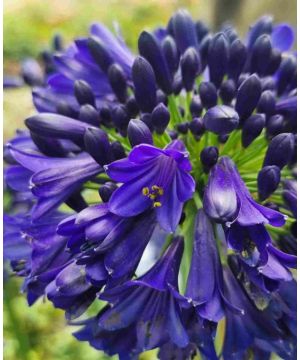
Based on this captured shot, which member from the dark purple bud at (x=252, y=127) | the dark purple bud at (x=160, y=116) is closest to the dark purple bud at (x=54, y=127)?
the dark purple bud at (x=160, y=116)

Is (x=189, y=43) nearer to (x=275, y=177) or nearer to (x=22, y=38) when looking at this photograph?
(x=275, y=177)

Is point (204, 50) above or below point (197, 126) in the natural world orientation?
above

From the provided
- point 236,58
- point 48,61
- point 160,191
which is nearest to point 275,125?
point 236,58

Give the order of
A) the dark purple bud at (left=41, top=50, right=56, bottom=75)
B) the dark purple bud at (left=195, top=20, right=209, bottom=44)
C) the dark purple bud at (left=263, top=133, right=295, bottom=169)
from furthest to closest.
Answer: the dark purple bud at (left=41, top=50, right=56, bottom=75)
the dark purple bud at (left=195, top=20, right=209, bottom=44)
the dark purple bud at (left=263, top=133, right=295, bottom=169)

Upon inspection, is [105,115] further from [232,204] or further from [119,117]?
[232,204]

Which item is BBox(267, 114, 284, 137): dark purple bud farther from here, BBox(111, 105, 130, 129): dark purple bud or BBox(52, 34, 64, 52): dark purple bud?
BBox(52, 34, 64, 52): dark purple bud

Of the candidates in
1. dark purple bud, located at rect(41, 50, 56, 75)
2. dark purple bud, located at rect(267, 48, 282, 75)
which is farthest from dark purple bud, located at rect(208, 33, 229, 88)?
dark purple bud, located at rect(41, 50, 56, 75)
